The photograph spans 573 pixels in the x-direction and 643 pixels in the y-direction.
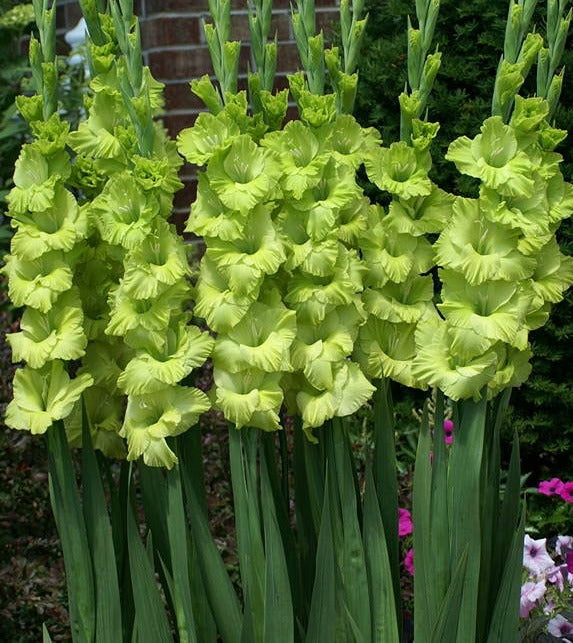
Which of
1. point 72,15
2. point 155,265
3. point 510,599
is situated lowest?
point 510,599

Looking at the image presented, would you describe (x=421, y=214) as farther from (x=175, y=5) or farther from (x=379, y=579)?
(x=175, y=5)

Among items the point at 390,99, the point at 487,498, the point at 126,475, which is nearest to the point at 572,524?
the point at 390,99

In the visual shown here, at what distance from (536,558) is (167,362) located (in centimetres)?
128

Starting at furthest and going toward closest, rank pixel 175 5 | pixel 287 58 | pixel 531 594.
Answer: pixel 287 58 → pixel 175 5 → pixel 531 594

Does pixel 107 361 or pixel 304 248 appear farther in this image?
pixel 107 361

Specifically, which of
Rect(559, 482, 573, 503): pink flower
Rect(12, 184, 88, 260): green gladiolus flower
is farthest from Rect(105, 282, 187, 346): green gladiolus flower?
Rect(559, 482, 573, 503): pink flower

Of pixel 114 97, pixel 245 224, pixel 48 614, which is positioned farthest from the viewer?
pixel 48 614

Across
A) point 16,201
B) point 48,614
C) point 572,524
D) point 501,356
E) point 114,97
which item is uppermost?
point 114,97

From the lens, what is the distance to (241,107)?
158 centimetres

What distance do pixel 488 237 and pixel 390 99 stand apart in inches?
73.2

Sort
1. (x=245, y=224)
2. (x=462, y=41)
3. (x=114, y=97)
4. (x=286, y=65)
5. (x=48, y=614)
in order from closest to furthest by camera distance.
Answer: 1. (x=245, y=224)
2. (x=114, y=97)
3. (x=48, y=614)
4. (x=462, y=41)
5. (x=286, y=65)

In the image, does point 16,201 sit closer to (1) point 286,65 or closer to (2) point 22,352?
(2) point 22,352

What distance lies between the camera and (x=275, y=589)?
63.3 inches

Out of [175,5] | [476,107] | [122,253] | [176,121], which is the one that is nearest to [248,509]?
[122,253]
